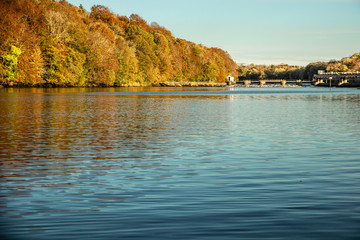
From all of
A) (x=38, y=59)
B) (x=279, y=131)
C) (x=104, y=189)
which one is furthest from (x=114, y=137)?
(x=38, y=59)

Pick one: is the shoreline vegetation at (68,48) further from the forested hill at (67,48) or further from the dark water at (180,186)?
the dark water at (180,186)

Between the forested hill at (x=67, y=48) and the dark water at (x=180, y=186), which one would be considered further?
the forested hill at (x=67, y=48)

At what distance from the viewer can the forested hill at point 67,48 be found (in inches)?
3659

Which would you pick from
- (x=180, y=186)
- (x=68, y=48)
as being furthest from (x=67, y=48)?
(x=180, y=186)

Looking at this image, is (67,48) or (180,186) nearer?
(180,186)

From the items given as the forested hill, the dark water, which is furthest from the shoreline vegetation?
the dark water

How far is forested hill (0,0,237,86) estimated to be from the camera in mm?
92938

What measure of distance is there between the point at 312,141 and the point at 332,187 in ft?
36.3

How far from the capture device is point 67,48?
10944cm

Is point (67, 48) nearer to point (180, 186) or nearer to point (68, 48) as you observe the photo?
point (68, 48)

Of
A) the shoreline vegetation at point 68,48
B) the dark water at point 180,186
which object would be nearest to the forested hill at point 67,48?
the shoreline vegetation at point 68,48

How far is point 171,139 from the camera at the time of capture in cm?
2406

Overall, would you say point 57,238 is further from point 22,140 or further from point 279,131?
point 279,131

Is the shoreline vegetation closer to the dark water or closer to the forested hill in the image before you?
the forested hill
